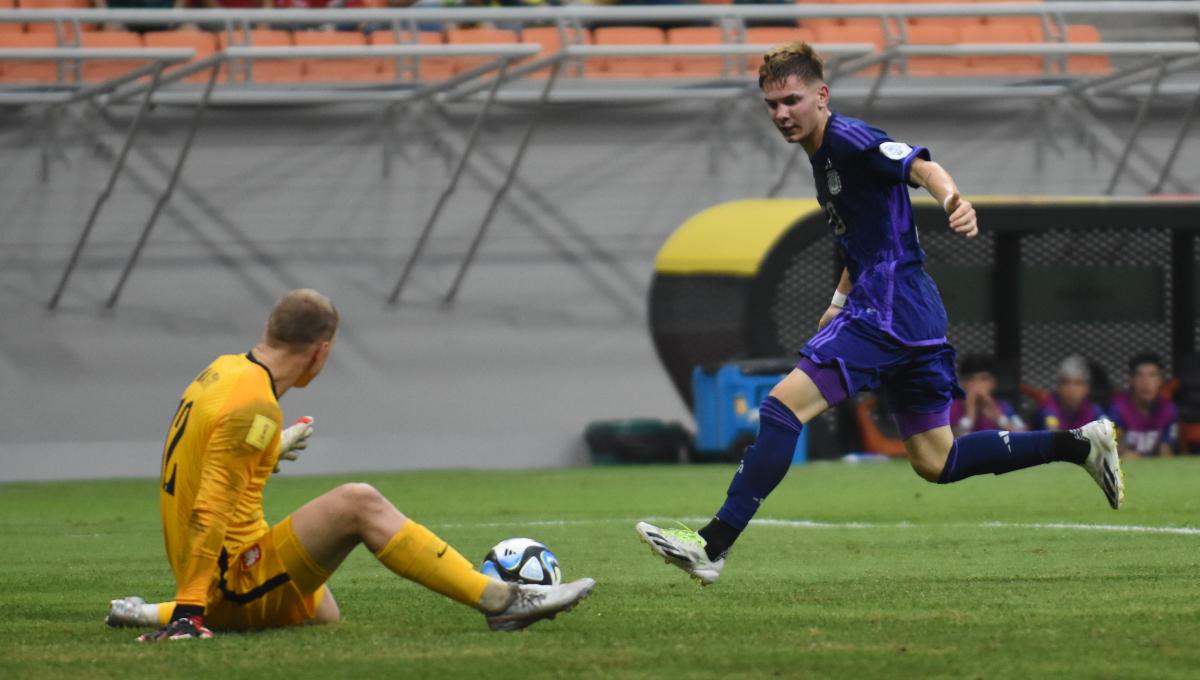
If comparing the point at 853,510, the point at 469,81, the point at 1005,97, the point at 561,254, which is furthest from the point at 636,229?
the point at 853,510

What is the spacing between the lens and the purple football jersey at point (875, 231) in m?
6.82

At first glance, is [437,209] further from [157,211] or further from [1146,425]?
[1146,425]

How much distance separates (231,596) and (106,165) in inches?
515

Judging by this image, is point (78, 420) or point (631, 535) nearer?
point (631, 535)

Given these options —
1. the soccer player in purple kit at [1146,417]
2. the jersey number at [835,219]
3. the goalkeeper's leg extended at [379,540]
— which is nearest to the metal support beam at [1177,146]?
the soccer player in purple kit at [1146,417]

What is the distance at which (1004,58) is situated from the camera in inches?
795

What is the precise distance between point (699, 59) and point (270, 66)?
4.30 metres

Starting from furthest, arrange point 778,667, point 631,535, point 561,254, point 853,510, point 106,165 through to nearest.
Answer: point 561,254 < point 106,165 < point 853,510 < point 631,535 < point 778,667

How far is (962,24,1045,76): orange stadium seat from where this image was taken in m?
20.1

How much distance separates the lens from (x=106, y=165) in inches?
714

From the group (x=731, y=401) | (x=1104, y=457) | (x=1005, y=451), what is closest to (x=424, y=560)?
(x=1005, y=451)

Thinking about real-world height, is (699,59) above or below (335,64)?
below

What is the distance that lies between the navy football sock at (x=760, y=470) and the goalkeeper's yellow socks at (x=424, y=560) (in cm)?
121

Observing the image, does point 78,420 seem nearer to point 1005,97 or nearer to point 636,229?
point 636,229
